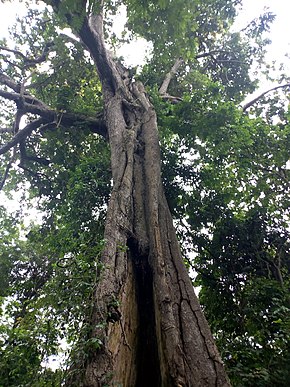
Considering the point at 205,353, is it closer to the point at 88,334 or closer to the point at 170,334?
the point at 170,334

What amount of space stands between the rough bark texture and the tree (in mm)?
13

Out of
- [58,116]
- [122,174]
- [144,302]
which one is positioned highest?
[58,116]

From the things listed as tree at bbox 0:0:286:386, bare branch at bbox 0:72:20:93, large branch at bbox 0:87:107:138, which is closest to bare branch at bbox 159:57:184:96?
tree at bbox 0:0:286:386

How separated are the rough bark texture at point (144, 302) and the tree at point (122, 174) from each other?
13 millimetres

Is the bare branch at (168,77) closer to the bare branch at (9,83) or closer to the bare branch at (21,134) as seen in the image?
the bare branch at (21,134)

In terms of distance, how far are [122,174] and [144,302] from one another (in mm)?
1912

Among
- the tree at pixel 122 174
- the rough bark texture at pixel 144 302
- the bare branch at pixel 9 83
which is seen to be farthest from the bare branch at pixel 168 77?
the rough bark texture at pixel 144 302

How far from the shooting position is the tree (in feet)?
8.83

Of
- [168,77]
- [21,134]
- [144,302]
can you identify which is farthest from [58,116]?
[144,302]

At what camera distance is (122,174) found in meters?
4.82

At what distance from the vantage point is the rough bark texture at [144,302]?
2.52 metres

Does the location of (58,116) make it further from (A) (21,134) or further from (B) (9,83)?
(B) (9,83)

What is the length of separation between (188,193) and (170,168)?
26.6 inches

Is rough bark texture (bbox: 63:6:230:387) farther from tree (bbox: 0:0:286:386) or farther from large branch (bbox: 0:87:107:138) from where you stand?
large branch (bbox: 0:87:107:138)
